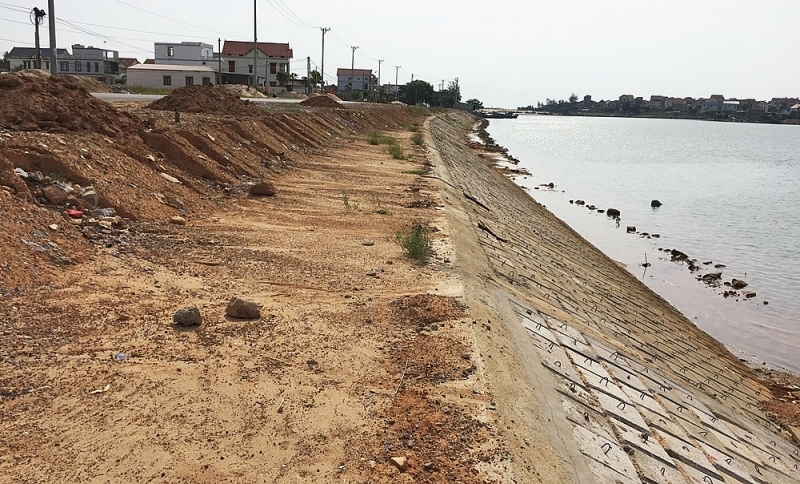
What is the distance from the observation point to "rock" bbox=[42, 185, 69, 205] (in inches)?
346

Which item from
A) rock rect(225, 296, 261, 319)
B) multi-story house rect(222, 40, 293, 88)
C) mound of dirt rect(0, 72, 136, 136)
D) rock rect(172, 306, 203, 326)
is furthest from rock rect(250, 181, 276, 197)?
multi-story house rect(222, 40, 293, 88)

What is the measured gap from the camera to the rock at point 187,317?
637 centimetres

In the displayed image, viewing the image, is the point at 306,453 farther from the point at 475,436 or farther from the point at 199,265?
the point at 199,265

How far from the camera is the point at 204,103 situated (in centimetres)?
2405

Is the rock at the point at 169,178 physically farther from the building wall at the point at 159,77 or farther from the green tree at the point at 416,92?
the green tree at the point at 416,92

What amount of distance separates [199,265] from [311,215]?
4.45 metres

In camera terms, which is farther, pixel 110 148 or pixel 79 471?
pixel 110 148

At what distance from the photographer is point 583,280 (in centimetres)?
1459


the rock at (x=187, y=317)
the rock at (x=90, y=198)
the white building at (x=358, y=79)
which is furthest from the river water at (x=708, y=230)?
the white building at (x=358, y=79)

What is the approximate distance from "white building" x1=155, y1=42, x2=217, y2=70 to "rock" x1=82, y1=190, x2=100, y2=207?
307ft

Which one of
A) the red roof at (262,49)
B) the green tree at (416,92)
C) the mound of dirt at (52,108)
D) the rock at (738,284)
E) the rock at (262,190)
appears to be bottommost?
the rock at (738,284)

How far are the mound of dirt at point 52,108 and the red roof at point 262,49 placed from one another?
280ft

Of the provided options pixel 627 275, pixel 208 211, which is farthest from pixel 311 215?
pixel 627 275

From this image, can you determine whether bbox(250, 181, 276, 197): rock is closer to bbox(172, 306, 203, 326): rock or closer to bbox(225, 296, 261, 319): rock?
bbox(225, 296, 261, 319): rock
